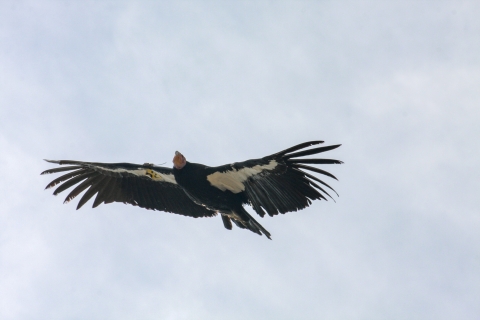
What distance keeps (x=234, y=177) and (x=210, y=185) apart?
0.91m

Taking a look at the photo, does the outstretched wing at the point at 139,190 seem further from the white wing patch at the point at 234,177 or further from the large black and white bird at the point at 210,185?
the white wing patch at the point at 234,177

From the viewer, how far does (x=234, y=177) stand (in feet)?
54.2

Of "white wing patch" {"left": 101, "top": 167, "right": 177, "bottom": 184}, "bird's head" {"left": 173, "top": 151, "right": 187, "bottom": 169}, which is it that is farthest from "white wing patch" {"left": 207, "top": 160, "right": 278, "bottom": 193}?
"white wing patch" {"left": 101, "top": 167, "right": 177, "bottom": 184}

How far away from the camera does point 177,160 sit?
1733cm

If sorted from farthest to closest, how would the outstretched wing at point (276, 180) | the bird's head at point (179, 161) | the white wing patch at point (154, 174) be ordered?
the white wing patch at point (154, 174) → the bird's head at point (179, 161) → the outstretched wing at point (276, 180)

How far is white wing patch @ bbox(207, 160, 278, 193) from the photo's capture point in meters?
16.0

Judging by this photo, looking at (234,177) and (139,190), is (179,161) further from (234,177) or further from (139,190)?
(139,190)

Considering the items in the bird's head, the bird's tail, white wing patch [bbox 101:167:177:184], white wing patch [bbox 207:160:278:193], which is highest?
white wing patch [bbox 101:167:177:184]

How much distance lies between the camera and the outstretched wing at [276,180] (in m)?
15.4

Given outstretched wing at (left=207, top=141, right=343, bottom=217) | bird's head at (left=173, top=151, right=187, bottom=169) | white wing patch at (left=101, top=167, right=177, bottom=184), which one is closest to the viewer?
outstretched wing at (left=207, top=141, right=343, bottom=217)

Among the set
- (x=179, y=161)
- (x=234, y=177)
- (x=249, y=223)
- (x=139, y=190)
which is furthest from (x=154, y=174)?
(x=249, y=223)

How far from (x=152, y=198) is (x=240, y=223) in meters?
3.14

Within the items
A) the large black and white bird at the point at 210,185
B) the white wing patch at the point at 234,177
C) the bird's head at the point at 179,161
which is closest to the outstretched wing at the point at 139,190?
the large black and white bird at the point at 210,185

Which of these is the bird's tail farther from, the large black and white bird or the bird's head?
the bird's head
